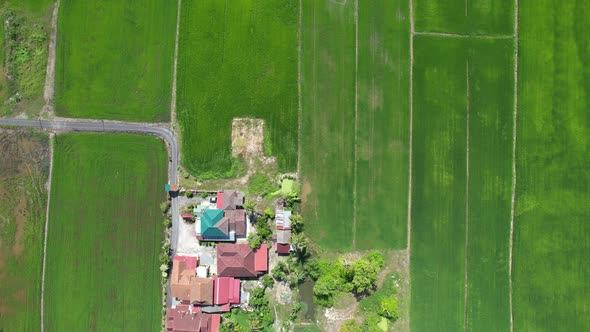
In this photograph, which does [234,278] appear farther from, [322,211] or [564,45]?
[564,45]

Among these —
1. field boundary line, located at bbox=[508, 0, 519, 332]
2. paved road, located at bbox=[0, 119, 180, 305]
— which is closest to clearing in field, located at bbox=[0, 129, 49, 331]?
paved road, located at bbox=[0, 119, 180, 305]

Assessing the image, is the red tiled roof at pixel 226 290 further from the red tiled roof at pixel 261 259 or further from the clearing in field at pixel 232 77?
the clearing in field at pixel 232 77

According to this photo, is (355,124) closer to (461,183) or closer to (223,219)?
(461,183)

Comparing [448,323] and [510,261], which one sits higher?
[510,261]

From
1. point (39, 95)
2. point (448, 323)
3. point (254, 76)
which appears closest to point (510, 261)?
point (448, 323)

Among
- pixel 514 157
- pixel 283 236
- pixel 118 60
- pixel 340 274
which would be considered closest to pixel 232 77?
pixel 118 60

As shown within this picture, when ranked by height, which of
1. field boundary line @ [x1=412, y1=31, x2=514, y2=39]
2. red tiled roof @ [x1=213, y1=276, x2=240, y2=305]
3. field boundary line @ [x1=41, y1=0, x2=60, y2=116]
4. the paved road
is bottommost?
red tiled roof @ [x1=213, y1=276, x2=240, y2=305]

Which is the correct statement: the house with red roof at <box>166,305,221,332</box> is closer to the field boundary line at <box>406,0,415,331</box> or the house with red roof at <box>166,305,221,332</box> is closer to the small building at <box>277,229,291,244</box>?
the small building at <box>277,229,291,244</box>
